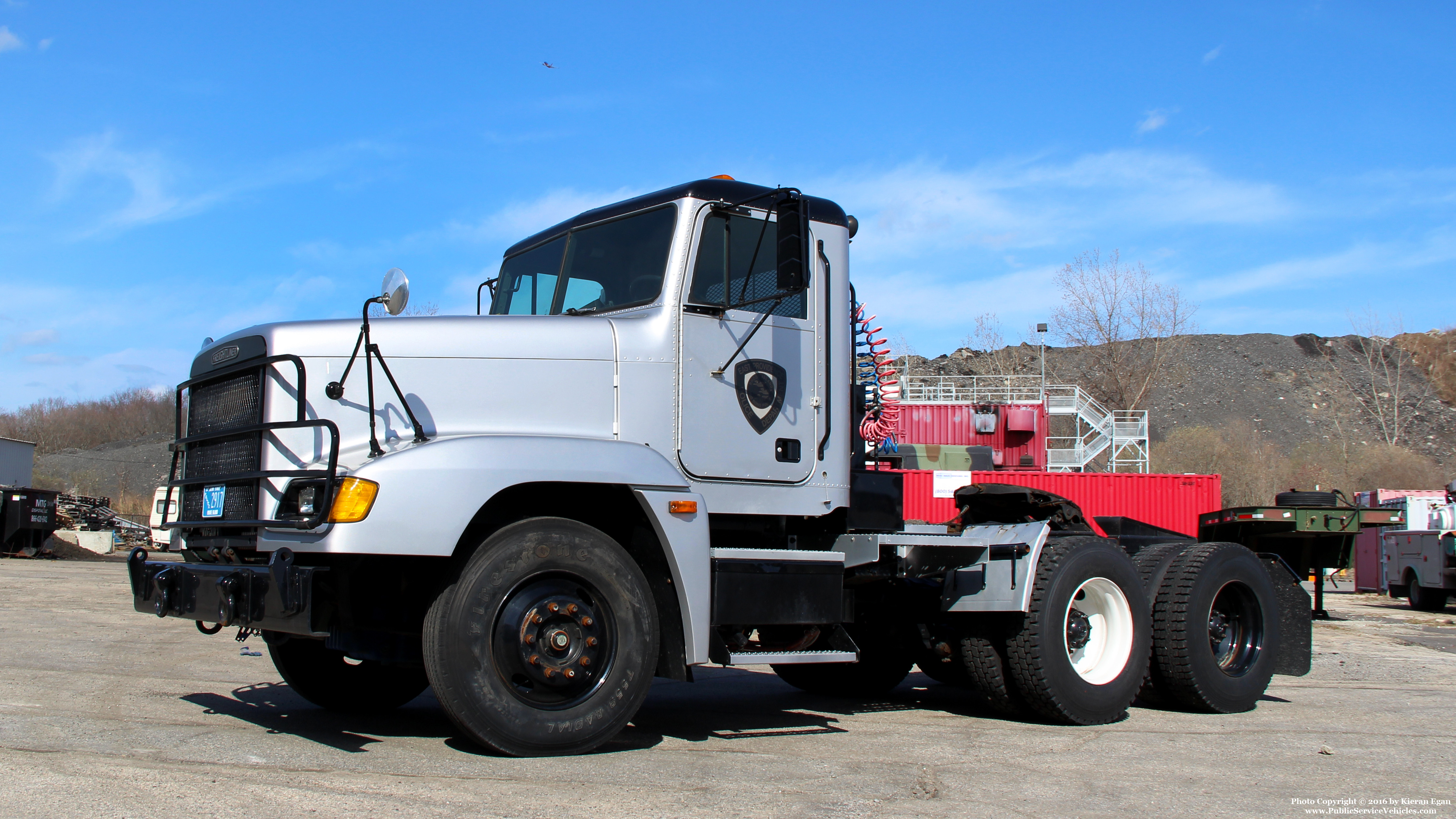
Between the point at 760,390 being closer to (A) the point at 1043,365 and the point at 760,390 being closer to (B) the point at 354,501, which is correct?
(B) the point at 354,501

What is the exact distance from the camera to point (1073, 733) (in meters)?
6.48

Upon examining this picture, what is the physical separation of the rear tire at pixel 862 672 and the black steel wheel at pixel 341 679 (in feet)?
8.76

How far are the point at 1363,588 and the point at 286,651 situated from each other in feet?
91.3

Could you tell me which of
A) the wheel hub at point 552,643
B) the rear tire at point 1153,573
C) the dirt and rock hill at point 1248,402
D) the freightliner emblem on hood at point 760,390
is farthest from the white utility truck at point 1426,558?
the dirt and rock hill at point 1248,402

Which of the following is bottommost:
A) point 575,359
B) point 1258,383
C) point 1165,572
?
point 1165,572

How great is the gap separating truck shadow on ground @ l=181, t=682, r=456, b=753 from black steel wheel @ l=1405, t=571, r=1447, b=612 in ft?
71.5

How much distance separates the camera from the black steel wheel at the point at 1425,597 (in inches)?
867

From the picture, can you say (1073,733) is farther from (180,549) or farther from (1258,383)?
(1258,383)

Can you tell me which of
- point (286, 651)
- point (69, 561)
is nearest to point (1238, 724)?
point (286, 651)

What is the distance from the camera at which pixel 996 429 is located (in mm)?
46250

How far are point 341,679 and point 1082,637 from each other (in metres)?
4.62

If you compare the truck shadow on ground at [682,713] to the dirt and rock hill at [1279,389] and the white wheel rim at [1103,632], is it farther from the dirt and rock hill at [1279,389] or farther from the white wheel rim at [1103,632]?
the dirt and rock hill at [1279,389]

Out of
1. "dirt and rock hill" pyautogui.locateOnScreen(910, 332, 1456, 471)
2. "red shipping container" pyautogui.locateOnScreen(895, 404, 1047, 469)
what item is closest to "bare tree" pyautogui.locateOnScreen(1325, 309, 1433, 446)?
"dirt and rock hill" pyautogui.locateOnScreen(910, 332, 1456, 471)

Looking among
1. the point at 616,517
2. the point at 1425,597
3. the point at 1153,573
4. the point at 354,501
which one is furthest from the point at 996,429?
the point at 354,501
